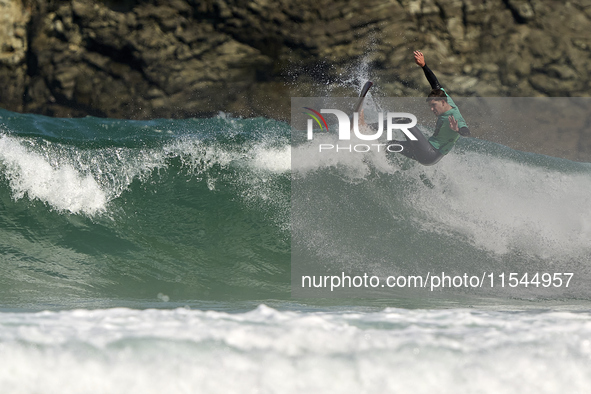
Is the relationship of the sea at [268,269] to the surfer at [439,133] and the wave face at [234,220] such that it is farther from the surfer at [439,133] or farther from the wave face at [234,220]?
the surfer at [439,133]

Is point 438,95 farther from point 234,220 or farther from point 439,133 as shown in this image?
point 234,220

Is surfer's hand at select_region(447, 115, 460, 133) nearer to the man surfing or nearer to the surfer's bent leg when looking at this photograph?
the man surfing

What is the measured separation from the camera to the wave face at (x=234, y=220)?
366 centimetres

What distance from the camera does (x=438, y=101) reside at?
168 inches

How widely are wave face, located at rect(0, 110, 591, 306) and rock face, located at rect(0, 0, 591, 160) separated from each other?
2404mm

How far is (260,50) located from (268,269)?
15.7 feet

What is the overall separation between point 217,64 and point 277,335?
6454mm

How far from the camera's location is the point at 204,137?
5.90 m

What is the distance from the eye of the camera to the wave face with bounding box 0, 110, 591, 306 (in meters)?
3.66

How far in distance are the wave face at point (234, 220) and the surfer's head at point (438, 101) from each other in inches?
35.9

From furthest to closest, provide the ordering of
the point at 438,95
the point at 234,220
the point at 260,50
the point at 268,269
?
the point at 260,50 < the point at 234,220 < the point at 438,95 < the point at 268,269

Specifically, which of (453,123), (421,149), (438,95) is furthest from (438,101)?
(421,149)

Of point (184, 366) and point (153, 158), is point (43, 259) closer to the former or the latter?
point (153, 158)

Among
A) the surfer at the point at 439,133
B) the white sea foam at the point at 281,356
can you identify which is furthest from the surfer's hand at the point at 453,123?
the white sea foam at the point at 281,356
